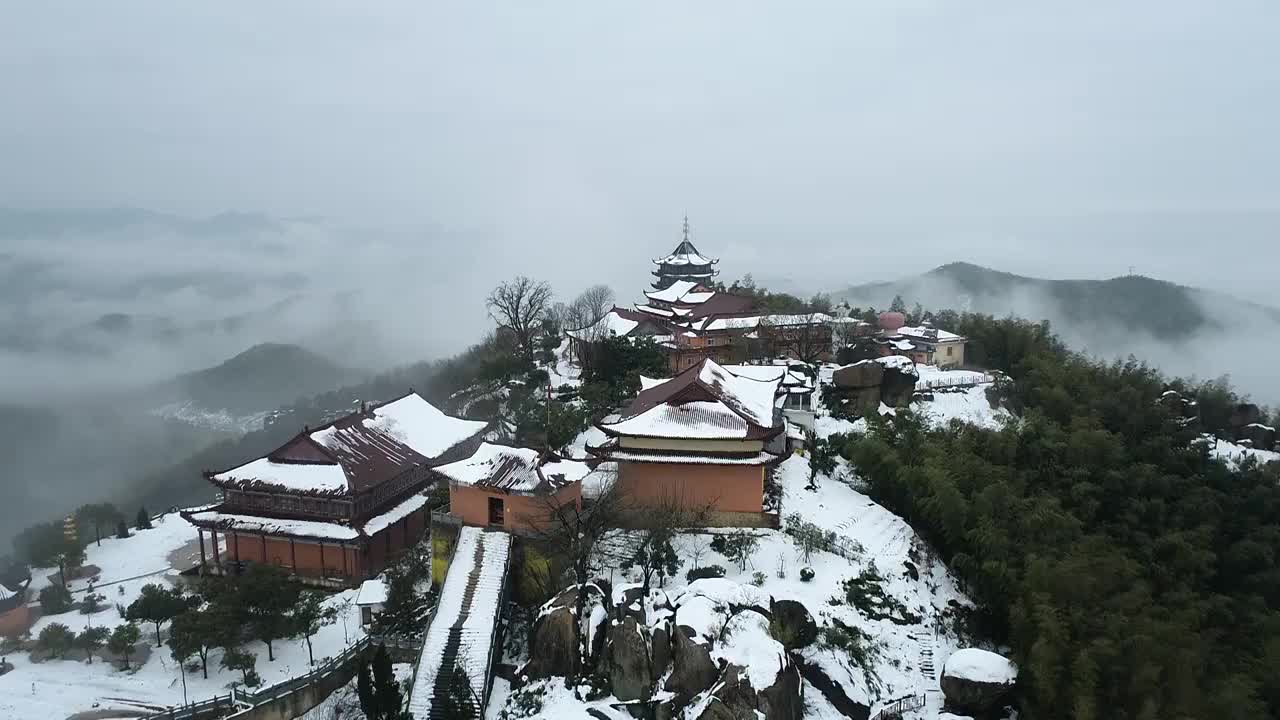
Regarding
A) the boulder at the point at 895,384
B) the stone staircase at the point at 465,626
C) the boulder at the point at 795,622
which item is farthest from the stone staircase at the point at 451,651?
the boulder at the point at 895,384

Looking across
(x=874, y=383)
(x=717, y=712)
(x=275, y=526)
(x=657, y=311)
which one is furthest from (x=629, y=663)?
(x=657, y=311)

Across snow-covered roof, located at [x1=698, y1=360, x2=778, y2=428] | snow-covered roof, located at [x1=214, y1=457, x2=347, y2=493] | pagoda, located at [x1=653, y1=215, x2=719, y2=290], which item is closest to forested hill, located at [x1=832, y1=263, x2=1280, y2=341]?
pagoda, located at [x1=653, y1=215, x2=719, y2=290]

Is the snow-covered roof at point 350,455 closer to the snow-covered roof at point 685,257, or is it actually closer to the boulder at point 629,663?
the boulder at point 629,663

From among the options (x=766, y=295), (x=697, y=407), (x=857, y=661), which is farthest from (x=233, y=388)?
(x=857, y=661)

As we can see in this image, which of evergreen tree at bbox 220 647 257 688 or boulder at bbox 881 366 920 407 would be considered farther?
boulder at bbox 881 366 920 407

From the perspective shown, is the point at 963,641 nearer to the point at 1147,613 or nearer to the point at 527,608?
the point at 1147,613

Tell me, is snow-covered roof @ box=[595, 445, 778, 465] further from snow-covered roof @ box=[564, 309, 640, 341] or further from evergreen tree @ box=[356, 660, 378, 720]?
snow-covered roof @ box=[564, 309, 640, 341]

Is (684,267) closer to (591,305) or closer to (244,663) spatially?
(591,305)
